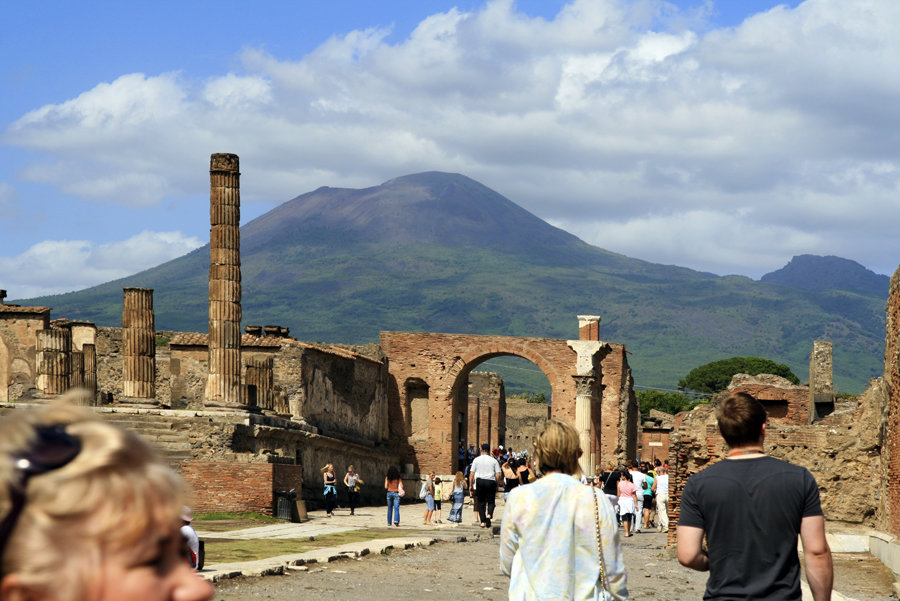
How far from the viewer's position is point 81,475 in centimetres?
163

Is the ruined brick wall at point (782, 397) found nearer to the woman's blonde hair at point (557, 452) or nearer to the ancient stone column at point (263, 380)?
the ancient stone column at point (263, 380)

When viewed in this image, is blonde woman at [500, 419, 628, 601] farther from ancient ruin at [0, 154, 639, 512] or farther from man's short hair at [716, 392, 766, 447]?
ancient ruin at [0, 154, 639, 512]

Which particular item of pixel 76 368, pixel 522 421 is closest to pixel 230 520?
pixel 76 368

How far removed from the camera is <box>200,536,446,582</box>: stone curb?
1233cm

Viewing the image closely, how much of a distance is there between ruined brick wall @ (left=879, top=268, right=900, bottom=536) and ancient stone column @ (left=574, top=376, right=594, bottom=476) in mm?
21682

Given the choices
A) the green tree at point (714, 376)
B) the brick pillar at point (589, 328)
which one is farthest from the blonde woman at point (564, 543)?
the green tree at point (714, 376)

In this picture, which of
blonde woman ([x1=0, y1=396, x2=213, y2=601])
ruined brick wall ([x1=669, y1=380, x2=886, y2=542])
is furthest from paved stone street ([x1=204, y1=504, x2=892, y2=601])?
blonde woman ([x1=0, y1=396, x2=213, y2=601])

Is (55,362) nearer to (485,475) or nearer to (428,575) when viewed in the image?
(485,475)

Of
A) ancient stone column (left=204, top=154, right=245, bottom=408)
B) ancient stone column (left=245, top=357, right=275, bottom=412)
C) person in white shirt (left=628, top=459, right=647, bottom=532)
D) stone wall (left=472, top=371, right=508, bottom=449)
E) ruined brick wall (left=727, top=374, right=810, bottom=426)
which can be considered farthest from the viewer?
stone wall (left=472, top=371, right=508, bottom=449)

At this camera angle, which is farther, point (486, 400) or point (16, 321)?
point (486, 400)

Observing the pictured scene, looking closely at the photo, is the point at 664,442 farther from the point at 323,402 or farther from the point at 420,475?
the point at 323,402

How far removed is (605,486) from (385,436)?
61.9ft

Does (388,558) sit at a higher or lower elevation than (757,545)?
lower

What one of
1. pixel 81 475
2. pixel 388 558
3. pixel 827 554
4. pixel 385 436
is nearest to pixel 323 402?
pixel 385 436
